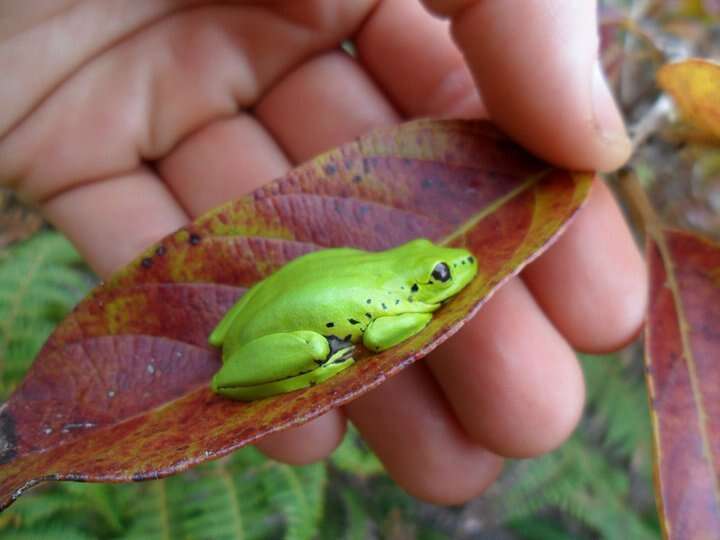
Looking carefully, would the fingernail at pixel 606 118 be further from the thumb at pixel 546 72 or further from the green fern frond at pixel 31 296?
the green fern frond at pixel 31 296

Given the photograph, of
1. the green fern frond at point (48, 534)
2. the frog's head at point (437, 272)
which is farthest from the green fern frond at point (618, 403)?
the green fern frond at point (48, 534)

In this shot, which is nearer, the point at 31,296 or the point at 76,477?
the point at 76,477

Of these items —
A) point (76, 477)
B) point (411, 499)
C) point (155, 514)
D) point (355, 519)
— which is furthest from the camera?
point (411, 499)

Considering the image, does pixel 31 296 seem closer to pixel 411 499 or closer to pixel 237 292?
pixel 237 292

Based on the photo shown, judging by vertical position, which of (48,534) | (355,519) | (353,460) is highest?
(48,534)

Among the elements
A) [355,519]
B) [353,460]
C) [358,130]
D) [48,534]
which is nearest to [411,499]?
[355,519]

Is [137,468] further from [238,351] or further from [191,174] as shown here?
[191,174]
